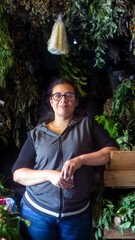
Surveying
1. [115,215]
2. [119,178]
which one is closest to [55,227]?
[115,215]

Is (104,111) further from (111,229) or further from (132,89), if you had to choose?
(111,229)

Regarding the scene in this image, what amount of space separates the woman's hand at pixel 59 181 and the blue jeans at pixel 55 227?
0.22 metres

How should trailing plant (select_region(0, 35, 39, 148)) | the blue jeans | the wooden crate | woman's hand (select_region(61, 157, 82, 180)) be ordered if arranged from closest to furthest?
1. woman's hand (select_region(61, 157, 82, 180))
2. the blue jeans
3. the wooden crate
4. trailing plant (select_region(0, 35, 39, 148))

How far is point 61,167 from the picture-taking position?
1580 millimetres

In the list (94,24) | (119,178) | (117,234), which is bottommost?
(117,234)

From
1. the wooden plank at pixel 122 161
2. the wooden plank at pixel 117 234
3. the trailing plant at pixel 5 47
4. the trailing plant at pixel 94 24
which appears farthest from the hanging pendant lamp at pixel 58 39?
the wooden plank at pixel 117 234

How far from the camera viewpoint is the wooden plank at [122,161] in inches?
66.4

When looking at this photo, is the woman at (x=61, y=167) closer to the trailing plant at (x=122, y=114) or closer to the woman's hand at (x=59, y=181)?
the woman's hand at (x=59, y=181)

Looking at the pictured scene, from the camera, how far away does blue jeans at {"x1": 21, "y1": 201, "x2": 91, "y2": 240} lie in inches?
63.0

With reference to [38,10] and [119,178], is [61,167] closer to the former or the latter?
[119,178]

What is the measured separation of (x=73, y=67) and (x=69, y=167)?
81 centimetres

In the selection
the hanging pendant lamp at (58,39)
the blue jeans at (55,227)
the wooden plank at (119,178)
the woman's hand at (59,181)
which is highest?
the hanging pendant lamp at (58,39)

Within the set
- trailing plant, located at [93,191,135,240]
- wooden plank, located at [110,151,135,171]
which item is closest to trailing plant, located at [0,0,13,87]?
wooden plank, located at [110,151,135,171]

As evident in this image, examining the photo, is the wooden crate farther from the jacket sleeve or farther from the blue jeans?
the jacket sleeve
